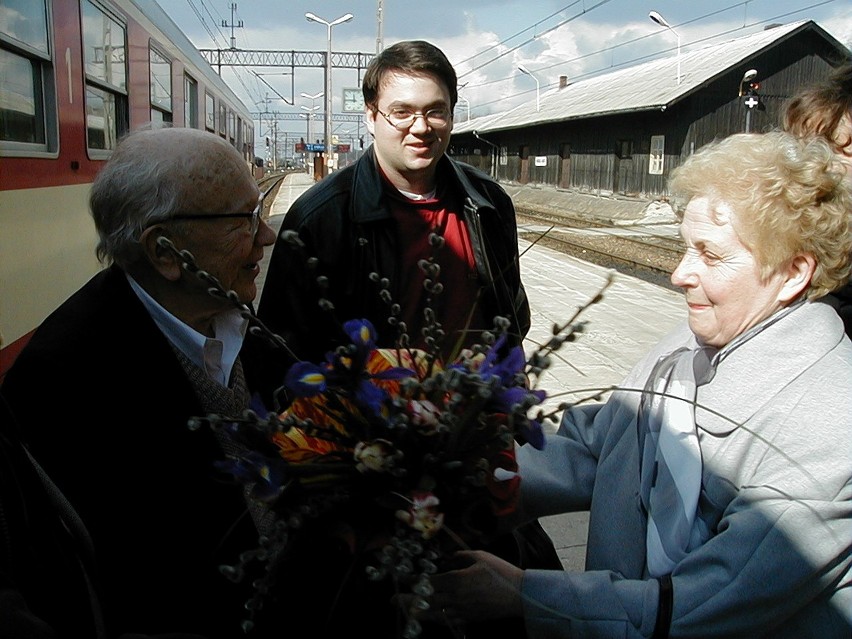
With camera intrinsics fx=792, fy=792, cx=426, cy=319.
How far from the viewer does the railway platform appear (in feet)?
13.8

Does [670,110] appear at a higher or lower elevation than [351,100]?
lower

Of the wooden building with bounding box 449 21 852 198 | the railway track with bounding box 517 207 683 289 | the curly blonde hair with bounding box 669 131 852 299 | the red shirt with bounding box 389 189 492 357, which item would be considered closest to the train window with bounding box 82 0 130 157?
the red shirt with bounding box 389 189 492 357

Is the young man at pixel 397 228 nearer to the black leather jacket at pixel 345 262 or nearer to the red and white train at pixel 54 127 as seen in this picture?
the black leather jacket at pixel 345 262

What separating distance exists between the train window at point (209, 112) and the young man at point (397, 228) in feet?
33.3

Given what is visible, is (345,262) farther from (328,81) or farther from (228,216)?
(328,81)

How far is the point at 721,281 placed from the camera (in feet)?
5.12

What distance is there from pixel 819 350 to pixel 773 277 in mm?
163

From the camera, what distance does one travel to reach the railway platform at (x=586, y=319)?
419 centimetres

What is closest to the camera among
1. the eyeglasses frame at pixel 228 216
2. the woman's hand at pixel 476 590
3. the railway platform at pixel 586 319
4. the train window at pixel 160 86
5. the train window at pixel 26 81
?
the woman's hand at pixel 476 590

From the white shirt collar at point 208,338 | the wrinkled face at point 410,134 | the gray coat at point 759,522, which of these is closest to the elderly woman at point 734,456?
the gray coat at point 759,522

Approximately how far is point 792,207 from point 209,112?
12.7 m

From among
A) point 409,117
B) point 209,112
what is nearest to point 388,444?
point 409,117

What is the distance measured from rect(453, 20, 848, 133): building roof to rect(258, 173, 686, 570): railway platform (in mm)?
13635

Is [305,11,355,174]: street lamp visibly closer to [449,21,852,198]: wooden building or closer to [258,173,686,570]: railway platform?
[449,21,852,198]: wooden building
